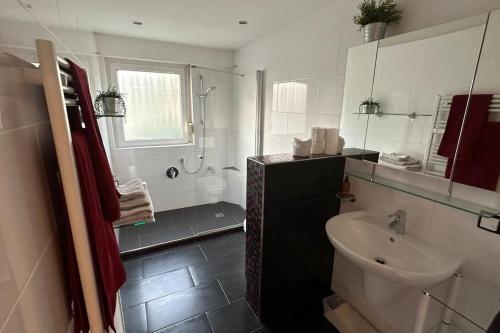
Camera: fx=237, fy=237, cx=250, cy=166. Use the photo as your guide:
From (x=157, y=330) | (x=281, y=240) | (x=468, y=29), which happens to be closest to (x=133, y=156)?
(x=157, y=330)

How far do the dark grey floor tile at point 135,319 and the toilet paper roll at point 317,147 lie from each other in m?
1.71

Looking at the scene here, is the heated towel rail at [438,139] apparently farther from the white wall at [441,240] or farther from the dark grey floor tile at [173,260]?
the dark grey floor tile at [173,260]

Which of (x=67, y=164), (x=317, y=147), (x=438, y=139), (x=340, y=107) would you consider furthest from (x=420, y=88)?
(x=67, y=164)

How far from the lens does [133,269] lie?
7.23ft

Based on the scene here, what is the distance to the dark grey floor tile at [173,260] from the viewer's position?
2209mm

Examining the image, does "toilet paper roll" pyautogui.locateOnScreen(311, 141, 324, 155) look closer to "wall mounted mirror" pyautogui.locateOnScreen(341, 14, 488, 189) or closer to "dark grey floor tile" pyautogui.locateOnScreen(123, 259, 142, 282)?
"wall mounted mirror" pyautogui.locateOnScreen(341, 14, 488, 189)

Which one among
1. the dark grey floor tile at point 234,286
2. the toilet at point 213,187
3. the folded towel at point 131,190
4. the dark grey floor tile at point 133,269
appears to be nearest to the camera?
the folded towel at point 131,190

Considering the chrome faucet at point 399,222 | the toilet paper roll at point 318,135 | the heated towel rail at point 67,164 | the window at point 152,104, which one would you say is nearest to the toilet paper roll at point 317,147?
the toilet paper roll at point 318,135

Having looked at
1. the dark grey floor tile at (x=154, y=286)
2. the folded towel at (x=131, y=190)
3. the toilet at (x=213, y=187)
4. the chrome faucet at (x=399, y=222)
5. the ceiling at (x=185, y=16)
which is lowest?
the dark grey floor tile at (x=154, y=286)

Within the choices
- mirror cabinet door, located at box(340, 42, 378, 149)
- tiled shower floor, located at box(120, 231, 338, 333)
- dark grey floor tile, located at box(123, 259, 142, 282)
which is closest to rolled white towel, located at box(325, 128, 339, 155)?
mirror cabinet door, located at box(340, 42, 378, 149)

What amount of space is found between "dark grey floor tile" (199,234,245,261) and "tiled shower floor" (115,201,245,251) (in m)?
0.18

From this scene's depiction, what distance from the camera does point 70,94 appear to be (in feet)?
2.45

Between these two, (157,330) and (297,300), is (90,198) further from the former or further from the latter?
(297,300)

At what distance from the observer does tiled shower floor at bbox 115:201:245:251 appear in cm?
263
